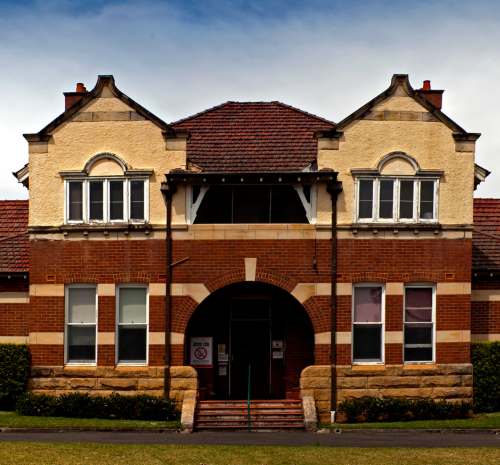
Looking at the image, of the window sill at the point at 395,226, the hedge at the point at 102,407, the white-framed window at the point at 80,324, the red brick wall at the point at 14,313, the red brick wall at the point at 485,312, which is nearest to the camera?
the hedge at the point at 102,407

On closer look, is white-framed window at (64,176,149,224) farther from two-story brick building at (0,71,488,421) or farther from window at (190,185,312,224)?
window at (190,185,312,224)

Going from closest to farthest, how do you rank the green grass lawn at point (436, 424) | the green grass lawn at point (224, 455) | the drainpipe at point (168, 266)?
the green grass lawn at point (224, 455), the green grass lawn at point (436, 424), the drainpipe at point (168, 266)

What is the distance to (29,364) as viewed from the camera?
1672cm

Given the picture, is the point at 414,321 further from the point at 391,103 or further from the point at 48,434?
→ the point at 48,434

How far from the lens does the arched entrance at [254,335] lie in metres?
18.4

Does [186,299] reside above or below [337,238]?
below

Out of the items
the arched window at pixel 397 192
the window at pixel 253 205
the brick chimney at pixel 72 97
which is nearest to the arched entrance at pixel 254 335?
the window at pixel 253 205

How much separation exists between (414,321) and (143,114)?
8903 millimetres

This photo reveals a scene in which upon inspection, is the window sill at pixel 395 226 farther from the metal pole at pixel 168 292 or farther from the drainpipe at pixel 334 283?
the metal pole at pixel 168 292

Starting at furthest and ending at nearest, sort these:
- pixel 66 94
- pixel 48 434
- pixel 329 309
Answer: pixel 66 94, pixel 329 309, pixel 48 434

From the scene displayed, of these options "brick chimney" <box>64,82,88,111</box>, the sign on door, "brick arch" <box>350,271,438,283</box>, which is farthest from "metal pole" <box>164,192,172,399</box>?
"brick chimney" <box>64,82,88,111</box>

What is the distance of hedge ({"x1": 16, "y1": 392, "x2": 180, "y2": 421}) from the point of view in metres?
15.9

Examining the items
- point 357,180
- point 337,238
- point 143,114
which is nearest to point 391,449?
point 337,238

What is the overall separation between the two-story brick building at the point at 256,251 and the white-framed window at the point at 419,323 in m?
0.04
